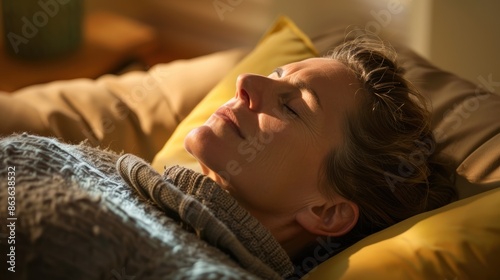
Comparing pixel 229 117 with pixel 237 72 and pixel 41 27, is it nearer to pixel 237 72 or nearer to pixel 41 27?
pixel 237 72

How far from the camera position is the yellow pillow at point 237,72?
5.41ft

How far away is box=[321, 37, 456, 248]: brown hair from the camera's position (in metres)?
→ 1.31

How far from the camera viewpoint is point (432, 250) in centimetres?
120

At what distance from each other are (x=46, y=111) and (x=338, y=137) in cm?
75

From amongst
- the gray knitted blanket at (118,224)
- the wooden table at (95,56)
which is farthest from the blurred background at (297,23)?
the gray knitted blanket at (118,224)

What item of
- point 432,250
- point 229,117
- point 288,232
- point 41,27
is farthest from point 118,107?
point 432,250

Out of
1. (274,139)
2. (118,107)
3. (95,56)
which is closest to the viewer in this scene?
(274,139)

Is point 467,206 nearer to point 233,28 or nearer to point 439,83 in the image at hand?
point 439,83

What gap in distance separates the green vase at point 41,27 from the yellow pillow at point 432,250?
5.23ft

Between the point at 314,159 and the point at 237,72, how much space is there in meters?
0.53

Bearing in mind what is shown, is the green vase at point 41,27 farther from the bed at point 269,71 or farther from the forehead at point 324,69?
→ the forehead at point 324,69

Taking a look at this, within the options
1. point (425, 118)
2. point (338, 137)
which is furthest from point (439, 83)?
point (338, 137)

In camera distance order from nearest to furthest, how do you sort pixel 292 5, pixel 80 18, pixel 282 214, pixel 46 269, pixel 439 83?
pixel 46 269 → pixel 282 214 → pixel 439 83 → pixel 292 5 → pixel 80 18

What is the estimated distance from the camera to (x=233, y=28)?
2.76m
